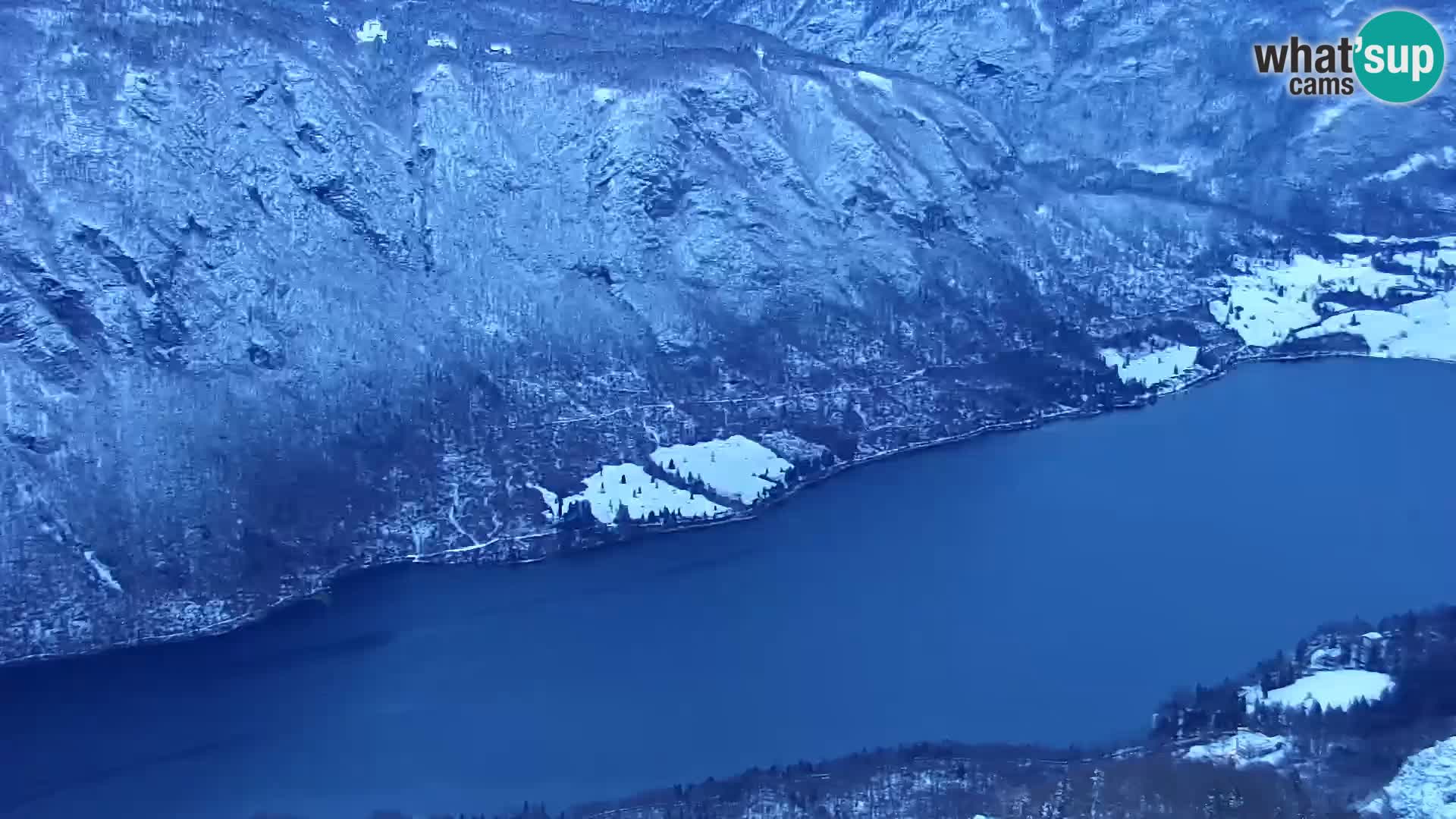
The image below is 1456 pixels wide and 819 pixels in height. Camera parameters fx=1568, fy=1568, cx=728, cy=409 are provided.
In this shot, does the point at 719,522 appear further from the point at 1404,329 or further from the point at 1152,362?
the point at 1404,329

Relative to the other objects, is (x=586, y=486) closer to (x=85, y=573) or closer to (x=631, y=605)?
(x=631, y=605)

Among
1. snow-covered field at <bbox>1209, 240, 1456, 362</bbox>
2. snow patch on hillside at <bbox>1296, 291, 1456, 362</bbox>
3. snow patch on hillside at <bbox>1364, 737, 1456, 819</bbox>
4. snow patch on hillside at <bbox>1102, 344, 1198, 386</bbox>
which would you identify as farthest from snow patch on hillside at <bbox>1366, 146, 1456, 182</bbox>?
snow patch on hillside at <bbox>1364, 737, 1456, 819</bbox>

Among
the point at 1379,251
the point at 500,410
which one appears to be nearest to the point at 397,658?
the point at 500,410

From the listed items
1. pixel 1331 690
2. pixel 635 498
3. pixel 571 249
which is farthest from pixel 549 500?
pixel 1331 690

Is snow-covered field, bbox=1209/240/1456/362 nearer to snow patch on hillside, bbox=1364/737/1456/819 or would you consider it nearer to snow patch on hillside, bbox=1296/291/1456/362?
snow patch on hillside, bbox=1296/291/1456/362

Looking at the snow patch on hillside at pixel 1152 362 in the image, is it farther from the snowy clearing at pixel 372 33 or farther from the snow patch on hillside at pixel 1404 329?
the snowy clearing at pixel 372 33

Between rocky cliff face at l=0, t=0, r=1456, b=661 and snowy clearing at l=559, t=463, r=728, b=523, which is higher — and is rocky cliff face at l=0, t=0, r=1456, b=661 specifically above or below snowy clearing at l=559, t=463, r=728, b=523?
above

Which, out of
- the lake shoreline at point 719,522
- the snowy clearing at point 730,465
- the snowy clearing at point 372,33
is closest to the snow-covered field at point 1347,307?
the lake shoreline at point 719,522
